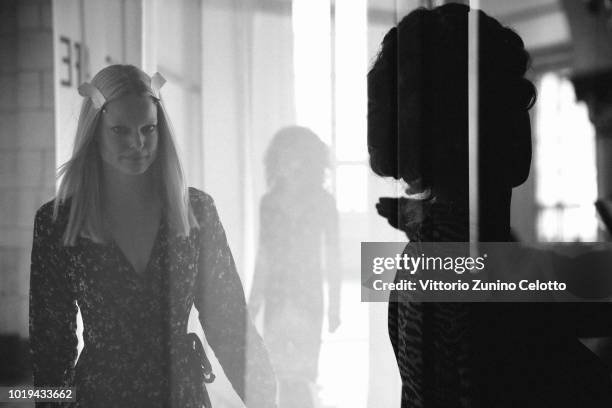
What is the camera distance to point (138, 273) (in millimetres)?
794

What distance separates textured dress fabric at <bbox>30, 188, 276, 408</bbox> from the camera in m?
0.79

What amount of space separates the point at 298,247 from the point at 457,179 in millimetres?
277

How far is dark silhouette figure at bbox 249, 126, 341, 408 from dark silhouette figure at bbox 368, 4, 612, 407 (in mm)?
126

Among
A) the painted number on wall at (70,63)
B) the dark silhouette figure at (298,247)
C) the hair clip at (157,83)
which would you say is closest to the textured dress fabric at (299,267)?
the dark silhouette figure at (298,247)

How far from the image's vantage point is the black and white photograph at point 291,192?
0.74 meters

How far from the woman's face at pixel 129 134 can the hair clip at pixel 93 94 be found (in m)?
0.02

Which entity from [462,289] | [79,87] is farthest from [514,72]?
[79,87]

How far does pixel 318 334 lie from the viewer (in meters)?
0.79

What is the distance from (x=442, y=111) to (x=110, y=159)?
0.55 meters

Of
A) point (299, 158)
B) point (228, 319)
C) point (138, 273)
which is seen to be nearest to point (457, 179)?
point (299, 158)

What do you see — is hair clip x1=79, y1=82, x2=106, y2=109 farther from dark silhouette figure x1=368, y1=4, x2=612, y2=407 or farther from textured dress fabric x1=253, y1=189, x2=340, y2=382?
dark silhouette figure x1=368, y1=4, x2=612, y2=407

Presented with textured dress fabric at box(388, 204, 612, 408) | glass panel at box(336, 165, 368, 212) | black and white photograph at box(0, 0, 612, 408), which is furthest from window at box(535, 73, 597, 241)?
glass panel at box(336, 165, 368, 212)

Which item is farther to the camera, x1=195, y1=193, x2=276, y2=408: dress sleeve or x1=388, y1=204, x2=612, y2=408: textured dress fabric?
x1=195, y1=193, x2=276, y2=408: dress sleeve

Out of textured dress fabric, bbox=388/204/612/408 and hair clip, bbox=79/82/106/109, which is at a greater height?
hair clip, bbox=79/82/106/109
